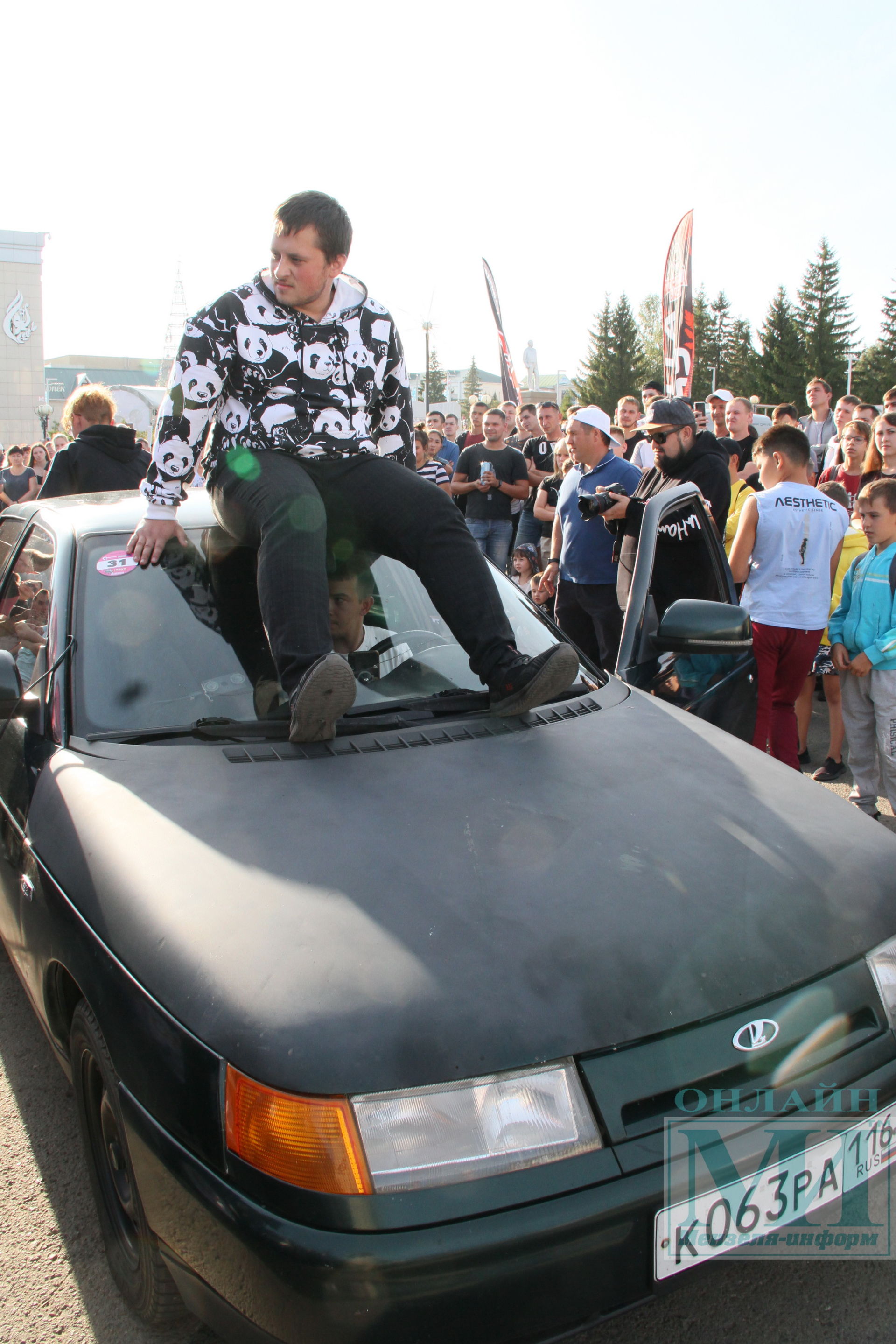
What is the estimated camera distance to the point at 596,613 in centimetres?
537

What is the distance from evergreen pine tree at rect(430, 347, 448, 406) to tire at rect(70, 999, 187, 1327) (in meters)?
93.5

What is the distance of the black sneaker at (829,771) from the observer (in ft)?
18.0

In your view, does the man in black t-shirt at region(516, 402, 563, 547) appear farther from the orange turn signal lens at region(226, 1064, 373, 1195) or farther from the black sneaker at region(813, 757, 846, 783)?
the orange turn signal lens at region(226, 1064, 373, 1195)

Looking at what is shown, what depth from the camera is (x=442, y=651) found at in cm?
275

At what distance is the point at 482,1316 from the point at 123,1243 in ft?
2.99

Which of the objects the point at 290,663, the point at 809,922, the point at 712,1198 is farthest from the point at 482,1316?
the point at 290,663

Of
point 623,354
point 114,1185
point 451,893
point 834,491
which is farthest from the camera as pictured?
point 623,354

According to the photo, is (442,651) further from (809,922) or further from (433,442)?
(433,442)

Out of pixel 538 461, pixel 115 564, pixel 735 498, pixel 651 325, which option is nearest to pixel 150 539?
pixel 115 564

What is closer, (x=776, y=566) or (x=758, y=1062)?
(x=758, y=1062)

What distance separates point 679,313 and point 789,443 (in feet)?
49.7

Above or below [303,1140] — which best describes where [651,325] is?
above

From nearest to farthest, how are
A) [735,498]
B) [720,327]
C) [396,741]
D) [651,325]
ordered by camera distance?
[396,741]
[735,498]
[720,327]
[651,325]

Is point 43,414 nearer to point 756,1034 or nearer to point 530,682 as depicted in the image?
point 530,682
